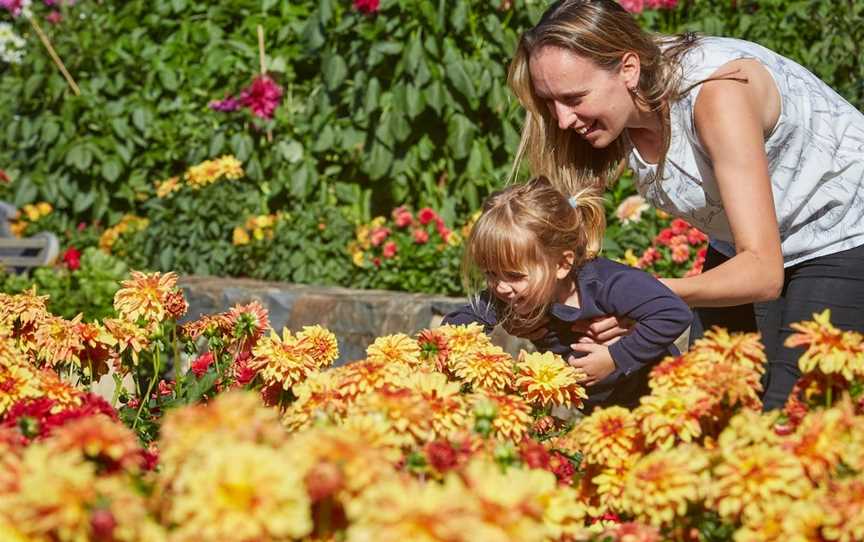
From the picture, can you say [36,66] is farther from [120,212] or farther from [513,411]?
[513,411]

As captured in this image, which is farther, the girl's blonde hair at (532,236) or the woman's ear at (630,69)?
the girl's blonde hair at (532,236)

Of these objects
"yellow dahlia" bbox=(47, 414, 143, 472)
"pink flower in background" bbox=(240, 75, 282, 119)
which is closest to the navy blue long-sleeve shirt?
"yellow dahlia" bbox=(47, 414, 143, 472)

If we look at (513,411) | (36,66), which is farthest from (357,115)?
(513,411)

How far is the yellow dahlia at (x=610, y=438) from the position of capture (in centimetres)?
129

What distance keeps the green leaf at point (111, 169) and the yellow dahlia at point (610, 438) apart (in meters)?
4.91

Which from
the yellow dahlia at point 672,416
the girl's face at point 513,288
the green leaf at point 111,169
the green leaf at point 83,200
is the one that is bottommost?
the green leaf at point 83,200

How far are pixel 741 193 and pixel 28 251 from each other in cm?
472

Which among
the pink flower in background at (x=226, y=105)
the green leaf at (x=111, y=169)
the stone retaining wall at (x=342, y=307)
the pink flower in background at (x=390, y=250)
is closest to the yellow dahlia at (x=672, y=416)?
the stone retaining wall at (x=342, y=307)

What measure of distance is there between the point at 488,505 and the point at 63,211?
225 inches

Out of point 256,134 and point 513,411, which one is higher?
point 513,411

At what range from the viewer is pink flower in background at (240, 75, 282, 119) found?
5.55m

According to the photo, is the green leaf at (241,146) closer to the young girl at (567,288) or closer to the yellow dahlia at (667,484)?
the young girl at (567,288)

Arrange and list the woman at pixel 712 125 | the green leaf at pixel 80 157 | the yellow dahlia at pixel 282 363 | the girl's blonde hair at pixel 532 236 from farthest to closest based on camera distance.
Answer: the green leaf at pixel 80 157, the girl's blonde hair at pixel 532 236, the woman at pixel 712 125, the yellow dahlia at pixel 282 363

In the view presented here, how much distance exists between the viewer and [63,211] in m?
6.21
